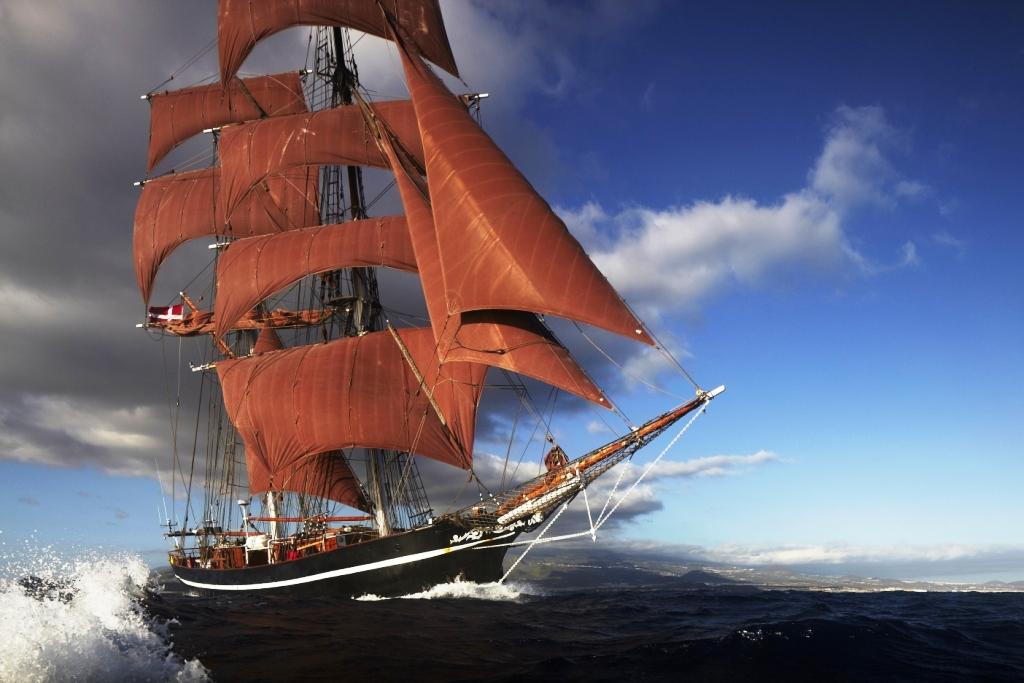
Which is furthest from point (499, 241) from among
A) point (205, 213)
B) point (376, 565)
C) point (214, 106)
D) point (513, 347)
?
point (214, 106)

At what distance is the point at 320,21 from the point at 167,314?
2818 centimetres

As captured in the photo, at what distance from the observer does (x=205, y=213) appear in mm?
55781

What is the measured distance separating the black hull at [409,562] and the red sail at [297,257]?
1815 centimetres

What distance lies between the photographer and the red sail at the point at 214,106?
187ft

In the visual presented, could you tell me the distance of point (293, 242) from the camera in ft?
155

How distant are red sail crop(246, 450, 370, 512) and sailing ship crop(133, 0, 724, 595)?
129mm

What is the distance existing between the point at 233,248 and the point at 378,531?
22622 millimetres

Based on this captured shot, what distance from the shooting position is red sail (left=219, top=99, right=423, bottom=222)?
46812 mm

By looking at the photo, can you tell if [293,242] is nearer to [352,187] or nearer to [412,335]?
[352,187]

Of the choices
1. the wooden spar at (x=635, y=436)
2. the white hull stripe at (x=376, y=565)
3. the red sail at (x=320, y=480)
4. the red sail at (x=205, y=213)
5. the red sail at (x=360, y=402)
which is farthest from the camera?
the red sail at (x=205, y=213)

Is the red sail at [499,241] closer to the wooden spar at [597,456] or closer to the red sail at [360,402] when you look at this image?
the wooden spar at [597,456]

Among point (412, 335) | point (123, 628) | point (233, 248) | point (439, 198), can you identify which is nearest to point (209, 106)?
point (233, 248)

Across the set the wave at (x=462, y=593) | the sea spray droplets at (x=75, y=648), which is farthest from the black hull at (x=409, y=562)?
the sea spray droplets at (x=75, y=648)

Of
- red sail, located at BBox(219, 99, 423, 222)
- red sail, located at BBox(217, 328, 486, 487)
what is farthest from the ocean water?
red sail, located at BBox(219, 99, 423, 222)
